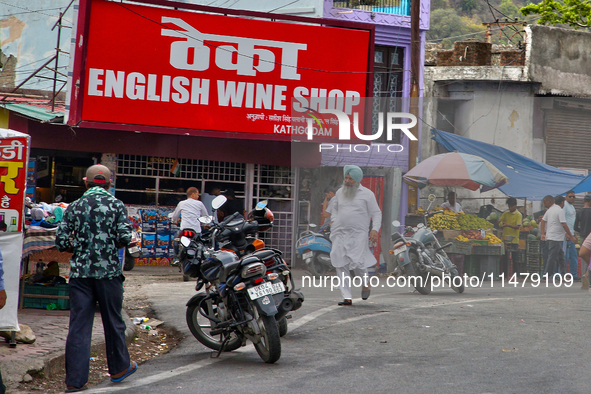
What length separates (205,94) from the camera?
14758mm

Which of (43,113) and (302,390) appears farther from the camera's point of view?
(43,113)

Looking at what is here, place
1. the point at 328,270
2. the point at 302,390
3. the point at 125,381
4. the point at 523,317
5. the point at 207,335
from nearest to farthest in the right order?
1. the point at 302,390
2. the point at 125,381
3. the point at 207,335
4. the point at 523,317
5. the point at 328,270

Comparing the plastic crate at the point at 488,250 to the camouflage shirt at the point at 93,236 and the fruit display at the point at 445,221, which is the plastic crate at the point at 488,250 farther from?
the camouflage shirt at the point at 93,236

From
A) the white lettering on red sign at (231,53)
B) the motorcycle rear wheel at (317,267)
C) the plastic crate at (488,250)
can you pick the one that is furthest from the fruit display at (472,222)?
the white lettering on red sign at (231,53)

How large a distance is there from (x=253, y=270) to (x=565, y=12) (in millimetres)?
20046

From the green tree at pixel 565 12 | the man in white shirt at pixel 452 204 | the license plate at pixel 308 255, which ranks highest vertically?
the green tree at pixel 565 12

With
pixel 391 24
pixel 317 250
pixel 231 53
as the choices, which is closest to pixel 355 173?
pixel 317 250

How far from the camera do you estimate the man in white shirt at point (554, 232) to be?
999cm

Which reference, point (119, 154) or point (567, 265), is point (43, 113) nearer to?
point (119, 154)

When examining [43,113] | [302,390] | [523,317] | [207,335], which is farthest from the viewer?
[43,113]

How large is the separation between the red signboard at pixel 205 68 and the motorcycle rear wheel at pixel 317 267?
5.17 m

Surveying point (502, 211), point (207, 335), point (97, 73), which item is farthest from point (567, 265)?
point (97, 73)

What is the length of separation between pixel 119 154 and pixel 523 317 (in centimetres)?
1038

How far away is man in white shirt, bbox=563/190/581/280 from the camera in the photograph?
10008 millimetres
